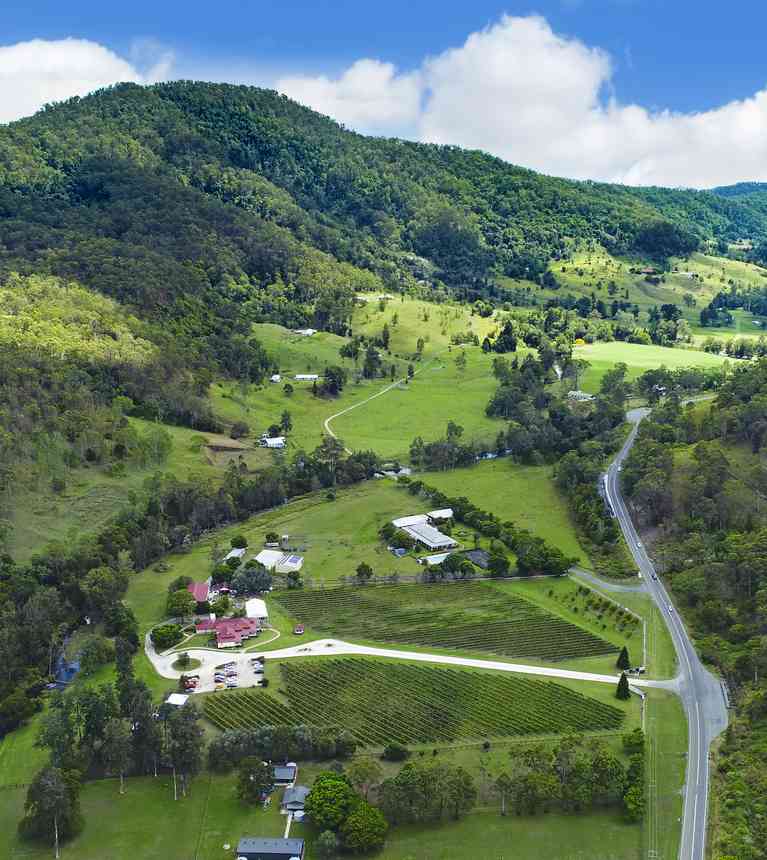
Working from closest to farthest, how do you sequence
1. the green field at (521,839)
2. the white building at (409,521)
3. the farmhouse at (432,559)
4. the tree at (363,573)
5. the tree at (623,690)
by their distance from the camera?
the green field at (521,839) → the tree at (623,690) → the tree at (363,573) → the farmhouse at (432,559) → the white building at (409,521)

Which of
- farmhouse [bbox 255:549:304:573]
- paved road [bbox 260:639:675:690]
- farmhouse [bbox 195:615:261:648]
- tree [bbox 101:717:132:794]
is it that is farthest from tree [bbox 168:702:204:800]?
farmhouse [bbox 255:549:304:573]

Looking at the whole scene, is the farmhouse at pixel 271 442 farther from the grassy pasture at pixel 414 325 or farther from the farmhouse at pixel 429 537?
the grassy pasture at pixel 414 325

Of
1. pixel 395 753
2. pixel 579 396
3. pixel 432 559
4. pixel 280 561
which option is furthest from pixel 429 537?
pixel 579 396

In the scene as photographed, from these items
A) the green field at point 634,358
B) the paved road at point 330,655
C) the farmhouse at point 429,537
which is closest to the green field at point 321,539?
the farmhouse at point 429,537

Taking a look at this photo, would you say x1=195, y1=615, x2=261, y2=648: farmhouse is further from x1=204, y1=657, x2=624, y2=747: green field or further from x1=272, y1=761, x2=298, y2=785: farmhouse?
x1=272, y1=761, x2=298, y2=785: farmhouse

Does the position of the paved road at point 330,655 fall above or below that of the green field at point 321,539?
below
